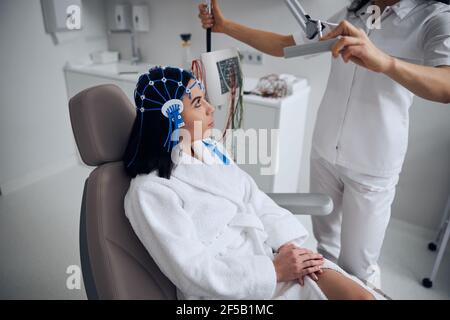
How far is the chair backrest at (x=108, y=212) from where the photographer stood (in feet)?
2.55

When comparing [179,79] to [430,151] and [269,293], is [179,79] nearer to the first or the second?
[269,293]

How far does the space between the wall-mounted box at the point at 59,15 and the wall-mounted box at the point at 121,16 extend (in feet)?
1.52

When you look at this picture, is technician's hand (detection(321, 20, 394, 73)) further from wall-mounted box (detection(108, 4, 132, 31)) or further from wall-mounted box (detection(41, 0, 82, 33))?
wall-mounted box (detection(108, 4, 132, 31))

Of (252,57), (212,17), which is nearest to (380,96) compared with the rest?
(212,17)

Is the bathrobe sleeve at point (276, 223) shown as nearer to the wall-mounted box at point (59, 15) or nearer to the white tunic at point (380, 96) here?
the white tunic at point (380, 96)

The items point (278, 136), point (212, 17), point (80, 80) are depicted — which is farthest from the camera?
point (80, 80)

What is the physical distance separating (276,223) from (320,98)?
127cm

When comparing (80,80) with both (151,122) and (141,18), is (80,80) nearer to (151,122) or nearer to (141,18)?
(141,18)

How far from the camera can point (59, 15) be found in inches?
81.2

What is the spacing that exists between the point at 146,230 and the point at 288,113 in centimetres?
127

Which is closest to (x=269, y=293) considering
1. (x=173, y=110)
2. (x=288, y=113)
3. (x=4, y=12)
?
(x=173, y=110)

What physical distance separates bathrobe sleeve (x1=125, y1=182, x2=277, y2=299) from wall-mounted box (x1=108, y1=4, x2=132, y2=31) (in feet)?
6.92

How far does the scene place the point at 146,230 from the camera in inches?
33.1
